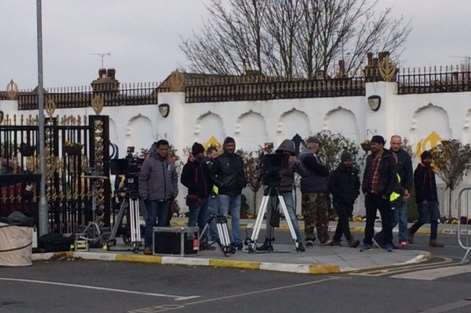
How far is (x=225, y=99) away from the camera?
32562 mm

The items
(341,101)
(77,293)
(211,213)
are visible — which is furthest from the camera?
(341,101)

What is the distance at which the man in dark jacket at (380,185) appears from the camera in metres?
17.4

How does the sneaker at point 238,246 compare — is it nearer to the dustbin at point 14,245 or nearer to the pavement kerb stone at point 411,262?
the pavement kerb stone at point 411,262

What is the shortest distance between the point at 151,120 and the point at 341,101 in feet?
23.0

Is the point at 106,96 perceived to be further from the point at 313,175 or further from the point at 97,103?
the point at 313,175

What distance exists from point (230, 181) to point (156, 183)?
4.20 feet

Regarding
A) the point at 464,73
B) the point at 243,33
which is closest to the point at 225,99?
the point at 464,73

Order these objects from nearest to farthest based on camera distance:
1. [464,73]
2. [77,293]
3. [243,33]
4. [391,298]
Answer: [391,298] → [77,293] → [464,73] → [243,33]

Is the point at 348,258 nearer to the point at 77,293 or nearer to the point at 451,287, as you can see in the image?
the point at 451,287

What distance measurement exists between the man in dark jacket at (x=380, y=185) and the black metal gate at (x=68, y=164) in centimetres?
506

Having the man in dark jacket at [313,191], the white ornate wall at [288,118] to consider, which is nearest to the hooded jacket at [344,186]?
the man in dark jacket at [313,191]

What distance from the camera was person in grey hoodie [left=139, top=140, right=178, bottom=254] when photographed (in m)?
17.0

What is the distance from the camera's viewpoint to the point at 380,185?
17.4m

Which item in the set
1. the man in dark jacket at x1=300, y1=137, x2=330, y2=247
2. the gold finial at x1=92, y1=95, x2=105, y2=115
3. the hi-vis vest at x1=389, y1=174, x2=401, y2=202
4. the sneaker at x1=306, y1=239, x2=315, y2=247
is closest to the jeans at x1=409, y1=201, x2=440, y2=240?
the hi-vis vest at x1=389, y1=174, x2=401, y2=202
